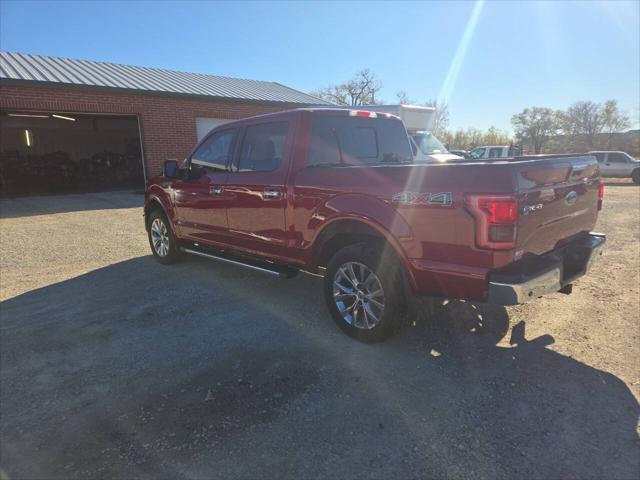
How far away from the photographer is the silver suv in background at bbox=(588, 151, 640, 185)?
71.5 ft

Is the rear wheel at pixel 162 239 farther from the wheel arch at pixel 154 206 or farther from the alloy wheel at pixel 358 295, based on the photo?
the alloy wheel at pixel 358 295

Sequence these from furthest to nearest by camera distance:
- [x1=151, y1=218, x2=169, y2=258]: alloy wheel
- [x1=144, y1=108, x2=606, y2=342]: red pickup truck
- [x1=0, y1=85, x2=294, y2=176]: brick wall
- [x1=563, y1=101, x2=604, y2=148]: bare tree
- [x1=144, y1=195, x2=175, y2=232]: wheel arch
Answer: [x1=563, y1=101, x2=604, y2=148]: bare tree → [x1=0, y1=85, x2=294, y2=176]: brick wall → [x1=151, y1=218, x2=169, y2=258]: alloy wheel → [x1=144, y1=195, x2=175, y2=232]: wheel arch → [x1=144, y1=108, x2=606, y2=342]: red pickup truck

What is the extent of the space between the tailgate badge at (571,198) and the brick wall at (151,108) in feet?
46.8

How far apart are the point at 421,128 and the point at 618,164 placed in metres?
14.1

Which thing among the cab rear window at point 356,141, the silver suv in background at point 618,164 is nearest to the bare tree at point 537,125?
the silver suv in background at point 618,164

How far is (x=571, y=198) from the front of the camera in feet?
10.7

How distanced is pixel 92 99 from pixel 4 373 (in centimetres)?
1279

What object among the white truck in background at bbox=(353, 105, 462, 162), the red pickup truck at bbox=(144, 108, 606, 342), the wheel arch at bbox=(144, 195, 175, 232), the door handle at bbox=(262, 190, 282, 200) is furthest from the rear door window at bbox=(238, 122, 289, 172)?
the white truck in background at bbox=(353, 105, 462, 162)

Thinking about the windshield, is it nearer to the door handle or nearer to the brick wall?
the brick wall

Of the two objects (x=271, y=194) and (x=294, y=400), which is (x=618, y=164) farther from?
(x=294, y=400)

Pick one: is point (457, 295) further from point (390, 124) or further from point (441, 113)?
point (441, 113)

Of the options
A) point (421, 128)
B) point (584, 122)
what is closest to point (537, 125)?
point (584, 122)

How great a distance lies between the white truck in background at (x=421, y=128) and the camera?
12857 millimetres

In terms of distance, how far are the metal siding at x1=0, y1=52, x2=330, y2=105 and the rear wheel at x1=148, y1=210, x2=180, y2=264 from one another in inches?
371
